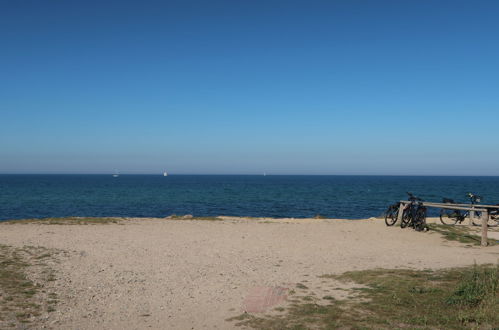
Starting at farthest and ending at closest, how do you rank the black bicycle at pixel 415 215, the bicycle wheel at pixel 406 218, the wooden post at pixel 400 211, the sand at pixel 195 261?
the wooden post at pixel 400 211, the bicycle wheel at pixel 406 218, the black bicycle at pixel 415 215, the sand at pixel 195 261

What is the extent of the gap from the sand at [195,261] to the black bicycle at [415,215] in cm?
73

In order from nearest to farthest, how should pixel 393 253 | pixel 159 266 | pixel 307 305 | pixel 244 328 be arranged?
pixel 244 328
pixel 307 305
pixel 159 266
pixel 393 253

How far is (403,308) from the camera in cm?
740

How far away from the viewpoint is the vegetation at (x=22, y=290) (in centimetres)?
711

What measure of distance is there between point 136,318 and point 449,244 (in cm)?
1350

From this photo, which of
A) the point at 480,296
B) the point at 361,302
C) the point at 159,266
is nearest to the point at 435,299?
the point at 480,296

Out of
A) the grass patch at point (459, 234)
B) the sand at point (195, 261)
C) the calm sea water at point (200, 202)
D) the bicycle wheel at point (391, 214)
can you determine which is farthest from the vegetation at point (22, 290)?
the calm sea water at point (200, 202)

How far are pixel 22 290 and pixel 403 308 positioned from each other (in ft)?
26.7

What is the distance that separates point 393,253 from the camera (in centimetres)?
1410

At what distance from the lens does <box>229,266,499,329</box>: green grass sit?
21.6 ft

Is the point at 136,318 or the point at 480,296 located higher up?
the point at 480,296

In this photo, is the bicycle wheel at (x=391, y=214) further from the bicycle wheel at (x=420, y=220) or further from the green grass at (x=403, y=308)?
the green grass at (x=403, y=308)

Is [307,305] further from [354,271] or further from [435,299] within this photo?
[354,271]

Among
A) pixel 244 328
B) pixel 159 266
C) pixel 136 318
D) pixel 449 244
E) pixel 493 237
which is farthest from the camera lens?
pixel 493 237
